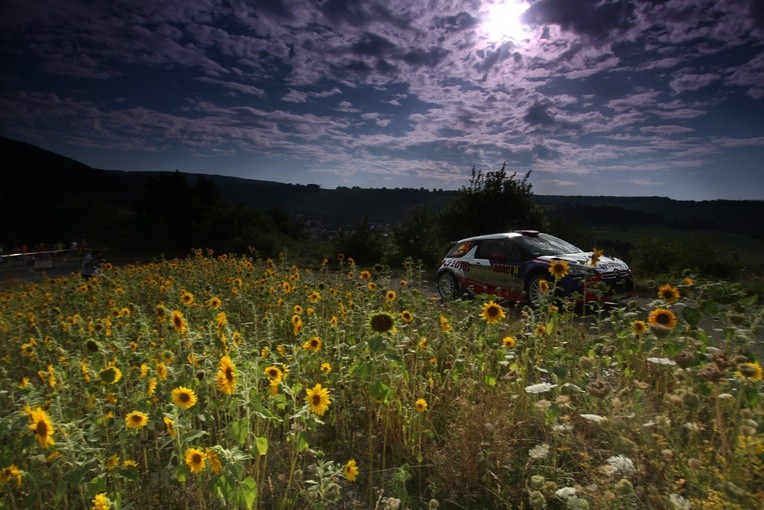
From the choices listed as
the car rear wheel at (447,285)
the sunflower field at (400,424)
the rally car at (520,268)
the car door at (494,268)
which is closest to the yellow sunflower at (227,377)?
the sunflower field at (400,424)

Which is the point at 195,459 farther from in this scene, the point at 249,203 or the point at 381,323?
the point at 249,203

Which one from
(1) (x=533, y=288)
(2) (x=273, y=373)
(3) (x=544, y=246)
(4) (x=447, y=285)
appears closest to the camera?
(2) (x=273, y=373)

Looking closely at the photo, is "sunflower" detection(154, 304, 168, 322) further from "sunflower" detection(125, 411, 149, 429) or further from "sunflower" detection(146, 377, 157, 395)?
"sunflower" detection(125, 411, 149, 429)

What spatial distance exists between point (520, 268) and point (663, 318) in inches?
231

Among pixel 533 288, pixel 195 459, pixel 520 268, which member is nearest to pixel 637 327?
pixel 195 459

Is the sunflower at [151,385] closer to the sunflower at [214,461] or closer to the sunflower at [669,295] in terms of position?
the sunflower at [214,461]

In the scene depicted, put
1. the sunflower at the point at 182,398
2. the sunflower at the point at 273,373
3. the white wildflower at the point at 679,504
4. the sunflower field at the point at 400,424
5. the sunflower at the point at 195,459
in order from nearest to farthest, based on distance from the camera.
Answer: the white wildflower at the point at 679,504 → the sunflower at the point at 195,459 → the sunflower field at the point at 400,424 → the sunflower at the point at 182,398 → the sunflower at the point at 273,373

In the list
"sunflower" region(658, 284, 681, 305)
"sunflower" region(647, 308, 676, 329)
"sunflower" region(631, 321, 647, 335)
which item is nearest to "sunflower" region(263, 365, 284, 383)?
"sunflower" region(647, 308, 676, 329)

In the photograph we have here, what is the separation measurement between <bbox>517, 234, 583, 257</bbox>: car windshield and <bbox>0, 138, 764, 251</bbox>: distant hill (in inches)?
471

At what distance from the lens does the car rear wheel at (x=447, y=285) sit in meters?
10.3

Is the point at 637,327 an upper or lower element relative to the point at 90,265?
upper

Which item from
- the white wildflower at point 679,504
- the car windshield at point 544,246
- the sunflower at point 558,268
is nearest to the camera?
the white wildflower at point 679,504

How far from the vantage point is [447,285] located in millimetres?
10633

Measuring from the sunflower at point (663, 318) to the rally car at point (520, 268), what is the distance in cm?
443
